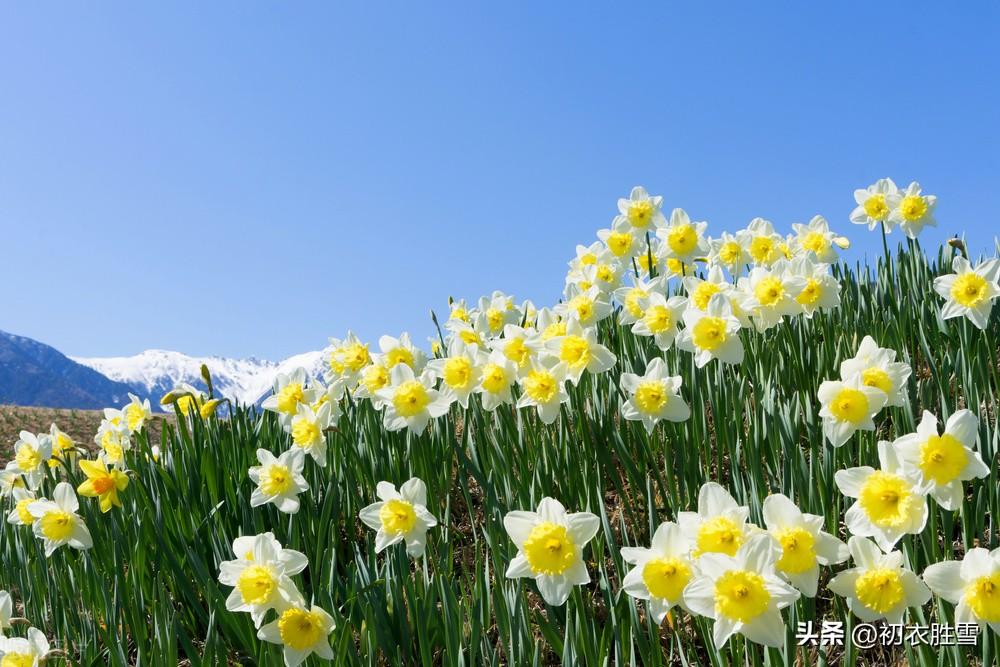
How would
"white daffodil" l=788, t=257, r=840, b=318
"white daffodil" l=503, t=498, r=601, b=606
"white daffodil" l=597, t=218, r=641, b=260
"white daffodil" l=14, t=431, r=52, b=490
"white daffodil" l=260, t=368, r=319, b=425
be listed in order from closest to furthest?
"white daffodil" l=503, t=498, r=601, b=606, "white daffodil" l=788, t=257, r=840, b=318, "white daffodil" l=260, t=368, r=319, b=425, "white daffodil" l=14, t=431, r=52, b=490, "white daffodil" l=597, t=218, r=641, b=260

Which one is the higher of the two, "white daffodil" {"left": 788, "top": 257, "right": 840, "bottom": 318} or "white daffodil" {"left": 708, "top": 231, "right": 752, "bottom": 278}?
"white daffodil" {"left": 708, "top": 231, "right": 752, "bottom": 278}

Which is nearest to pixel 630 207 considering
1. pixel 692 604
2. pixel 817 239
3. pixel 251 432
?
pixel 817 239

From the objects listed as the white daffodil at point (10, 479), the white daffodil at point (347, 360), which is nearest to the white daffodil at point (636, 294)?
the white daffodil at point (347, 360)

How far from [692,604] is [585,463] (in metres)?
1.38

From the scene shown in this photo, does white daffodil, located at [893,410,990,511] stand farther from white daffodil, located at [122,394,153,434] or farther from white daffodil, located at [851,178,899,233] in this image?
white daffodil, located at [122,394,153,434]

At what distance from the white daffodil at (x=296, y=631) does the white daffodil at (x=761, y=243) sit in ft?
11.0

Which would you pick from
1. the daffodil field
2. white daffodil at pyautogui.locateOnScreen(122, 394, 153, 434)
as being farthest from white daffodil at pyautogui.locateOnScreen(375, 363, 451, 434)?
white daffodil at pyautogui.locateOnScreen(122, 394, 153, 434)

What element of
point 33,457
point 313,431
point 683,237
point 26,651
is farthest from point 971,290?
point 33,457

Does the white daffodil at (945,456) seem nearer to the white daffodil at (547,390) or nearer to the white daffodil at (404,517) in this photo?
the white daffodil at (547,390)

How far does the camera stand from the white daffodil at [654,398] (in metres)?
2.83

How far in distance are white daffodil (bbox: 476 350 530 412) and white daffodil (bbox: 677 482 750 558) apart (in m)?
1.37

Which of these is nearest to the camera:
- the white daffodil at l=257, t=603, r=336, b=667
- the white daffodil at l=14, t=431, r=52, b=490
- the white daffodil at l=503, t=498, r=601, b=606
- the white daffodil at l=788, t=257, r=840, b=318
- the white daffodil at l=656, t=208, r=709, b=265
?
the white daffodil at l=503, t=498, r=601, b=606

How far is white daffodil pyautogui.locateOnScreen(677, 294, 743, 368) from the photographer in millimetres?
3004

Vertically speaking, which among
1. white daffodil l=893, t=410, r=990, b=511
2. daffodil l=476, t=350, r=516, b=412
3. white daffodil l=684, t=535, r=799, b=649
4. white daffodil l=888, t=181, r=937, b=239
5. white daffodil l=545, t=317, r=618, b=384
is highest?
white daffodil l=888, t=181, r=937, b=239
